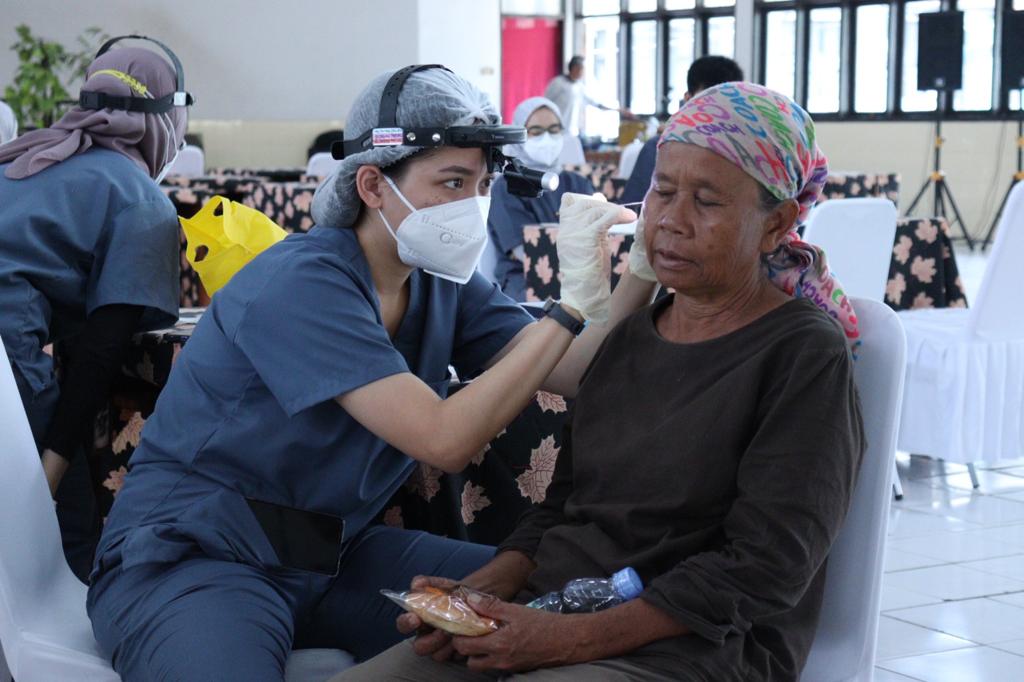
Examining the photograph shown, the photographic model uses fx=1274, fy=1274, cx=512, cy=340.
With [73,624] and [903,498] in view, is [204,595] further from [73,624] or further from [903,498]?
[903,498]

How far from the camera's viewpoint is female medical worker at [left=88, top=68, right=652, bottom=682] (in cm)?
152

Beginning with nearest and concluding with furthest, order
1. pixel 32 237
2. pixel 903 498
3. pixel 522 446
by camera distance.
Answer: pixel 522 446 < pixel 32 237 < pixel 903 498

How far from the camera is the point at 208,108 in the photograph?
12.4 metres

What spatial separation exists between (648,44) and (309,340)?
13555 millimetres

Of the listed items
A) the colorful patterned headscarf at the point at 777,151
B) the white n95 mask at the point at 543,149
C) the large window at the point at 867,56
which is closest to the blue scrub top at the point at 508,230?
the white n95 mask at the point at 543,149

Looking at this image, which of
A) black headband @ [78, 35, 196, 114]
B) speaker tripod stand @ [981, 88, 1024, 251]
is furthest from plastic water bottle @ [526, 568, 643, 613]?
speaker tripod stand @ [981, 88, 1024, 251]

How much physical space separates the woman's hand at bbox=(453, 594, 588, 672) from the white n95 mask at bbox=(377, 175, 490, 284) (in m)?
0.51

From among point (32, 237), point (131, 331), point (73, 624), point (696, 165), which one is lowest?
point (73, 624)

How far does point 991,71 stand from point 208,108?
737cm

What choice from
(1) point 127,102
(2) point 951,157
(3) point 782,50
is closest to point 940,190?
(2) point 951,157

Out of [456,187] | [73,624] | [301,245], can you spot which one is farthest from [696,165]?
[73,624]

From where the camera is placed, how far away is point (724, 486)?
1.39m

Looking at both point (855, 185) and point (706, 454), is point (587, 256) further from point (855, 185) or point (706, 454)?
point (855, 185)

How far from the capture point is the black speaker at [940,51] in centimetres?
1061
